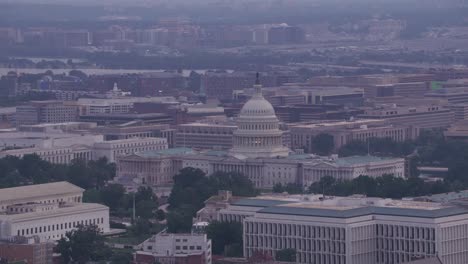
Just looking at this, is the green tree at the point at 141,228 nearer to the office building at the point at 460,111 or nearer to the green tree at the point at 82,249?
the green tree at the point at 82,249

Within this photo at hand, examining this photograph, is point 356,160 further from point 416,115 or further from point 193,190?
point 416,115

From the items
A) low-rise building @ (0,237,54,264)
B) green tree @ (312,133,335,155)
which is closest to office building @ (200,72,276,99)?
green tree @ (312,133,335,155)

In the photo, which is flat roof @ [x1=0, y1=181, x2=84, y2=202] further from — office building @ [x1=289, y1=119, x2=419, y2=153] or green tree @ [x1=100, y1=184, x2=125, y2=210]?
office building @ [x1=289, y1=119, x2=419, y2=153]

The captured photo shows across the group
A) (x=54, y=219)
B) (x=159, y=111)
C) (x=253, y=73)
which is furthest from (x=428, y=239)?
(x=253, y=73)

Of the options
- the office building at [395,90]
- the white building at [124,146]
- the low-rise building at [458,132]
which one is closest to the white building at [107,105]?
the office building at [395,90]

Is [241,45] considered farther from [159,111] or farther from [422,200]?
→ [422,200]

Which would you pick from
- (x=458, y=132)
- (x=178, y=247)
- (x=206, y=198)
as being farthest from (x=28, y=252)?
(x=458, y=132)
